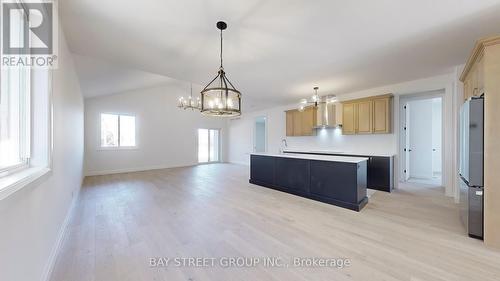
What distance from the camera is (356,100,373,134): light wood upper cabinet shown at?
4900 mm

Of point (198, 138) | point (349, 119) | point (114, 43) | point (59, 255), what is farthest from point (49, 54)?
point (198, 138)

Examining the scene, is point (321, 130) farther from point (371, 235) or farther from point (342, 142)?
point (371, 235)

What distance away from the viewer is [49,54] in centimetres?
197

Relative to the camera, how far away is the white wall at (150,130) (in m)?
6.76

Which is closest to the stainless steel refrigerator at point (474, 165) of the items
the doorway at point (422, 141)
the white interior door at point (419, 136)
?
the doorway at point (422, 141)

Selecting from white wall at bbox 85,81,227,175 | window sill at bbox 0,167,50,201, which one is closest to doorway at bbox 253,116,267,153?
white wall at bbox 85,81,227,175

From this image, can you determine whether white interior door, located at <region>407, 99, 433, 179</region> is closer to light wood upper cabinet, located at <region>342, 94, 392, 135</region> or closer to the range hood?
light wood upper cabinet, located at <region>342, 94, 392, 135</region>

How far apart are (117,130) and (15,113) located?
21.7 feet

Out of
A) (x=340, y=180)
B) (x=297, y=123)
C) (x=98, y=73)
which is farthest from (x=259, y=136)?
(x=98, y=73)

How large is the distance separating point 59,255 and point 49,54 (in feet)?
6.78

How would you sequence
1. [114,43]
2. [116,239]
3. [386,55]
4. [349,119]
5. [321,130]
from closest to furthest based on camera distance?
[116,239]
[114,43]
[386,55]
[349,119]
[321,130]

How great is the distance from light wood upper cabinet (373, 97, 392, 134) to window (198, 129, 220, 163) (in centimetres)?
742

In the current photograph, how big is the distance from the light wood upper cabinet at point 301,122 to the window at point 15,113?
5902mm

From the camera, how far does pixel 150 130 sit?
8008mm
